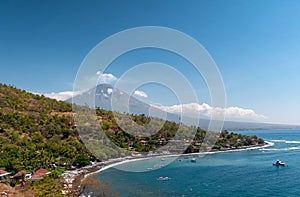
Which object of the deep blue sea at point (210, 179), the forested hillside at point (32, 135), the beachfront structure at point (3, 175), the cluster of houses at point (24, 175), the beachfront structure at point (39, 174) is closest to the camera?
the deep blue sea at point (210, 179)

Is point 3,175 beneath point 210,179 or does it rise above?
above

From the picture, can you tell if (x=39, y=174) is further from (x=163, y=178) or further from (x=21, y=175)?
(x=163, y=178)

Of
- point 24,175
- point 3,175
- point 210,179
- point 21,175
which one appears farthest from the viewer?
point 210,179

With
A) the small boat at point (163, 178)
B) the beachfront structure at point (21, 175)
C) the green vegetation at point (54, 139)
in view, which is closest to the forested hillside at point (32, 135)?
the green vegetation at point (54, 139)

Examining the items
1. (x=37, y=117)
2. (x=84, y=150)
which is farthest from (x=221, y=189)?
(x=37, y=117)

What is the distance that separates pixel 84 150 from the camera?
26641mm

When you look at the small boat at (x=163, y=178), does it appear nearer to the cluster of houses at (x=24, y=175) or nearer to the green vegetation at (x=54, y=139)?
the green vegetation at (x=54, y=139)

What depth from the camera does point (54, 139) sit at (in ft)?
87.7

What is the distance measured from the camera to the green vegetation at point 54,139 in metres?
20.1

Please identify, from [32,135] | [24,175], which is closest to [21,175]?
[24,175]

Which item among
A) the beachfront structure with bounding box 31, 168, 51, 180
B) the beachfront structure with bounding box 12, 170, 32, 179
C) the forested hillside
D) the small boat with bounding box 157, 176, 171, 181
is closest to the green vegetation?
the forested hillside

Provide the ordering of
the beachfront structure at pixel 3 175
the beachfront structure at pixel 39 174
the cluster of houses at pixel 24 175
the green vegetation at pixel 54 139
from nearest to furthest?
1. the beachfront structure at pixel 3 175
2. the cluster of houses at pixel 24 175
3. the beachfront structure at pixel 39 174
4. the green vegetation at pixel 54 139

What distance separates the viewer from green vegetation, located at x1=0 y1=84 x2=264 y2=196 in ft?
65.9

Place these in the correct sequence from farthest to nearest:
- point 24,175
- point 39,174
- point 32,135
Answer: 1. point 32,135
2. point 39,174
3. point 24,175
